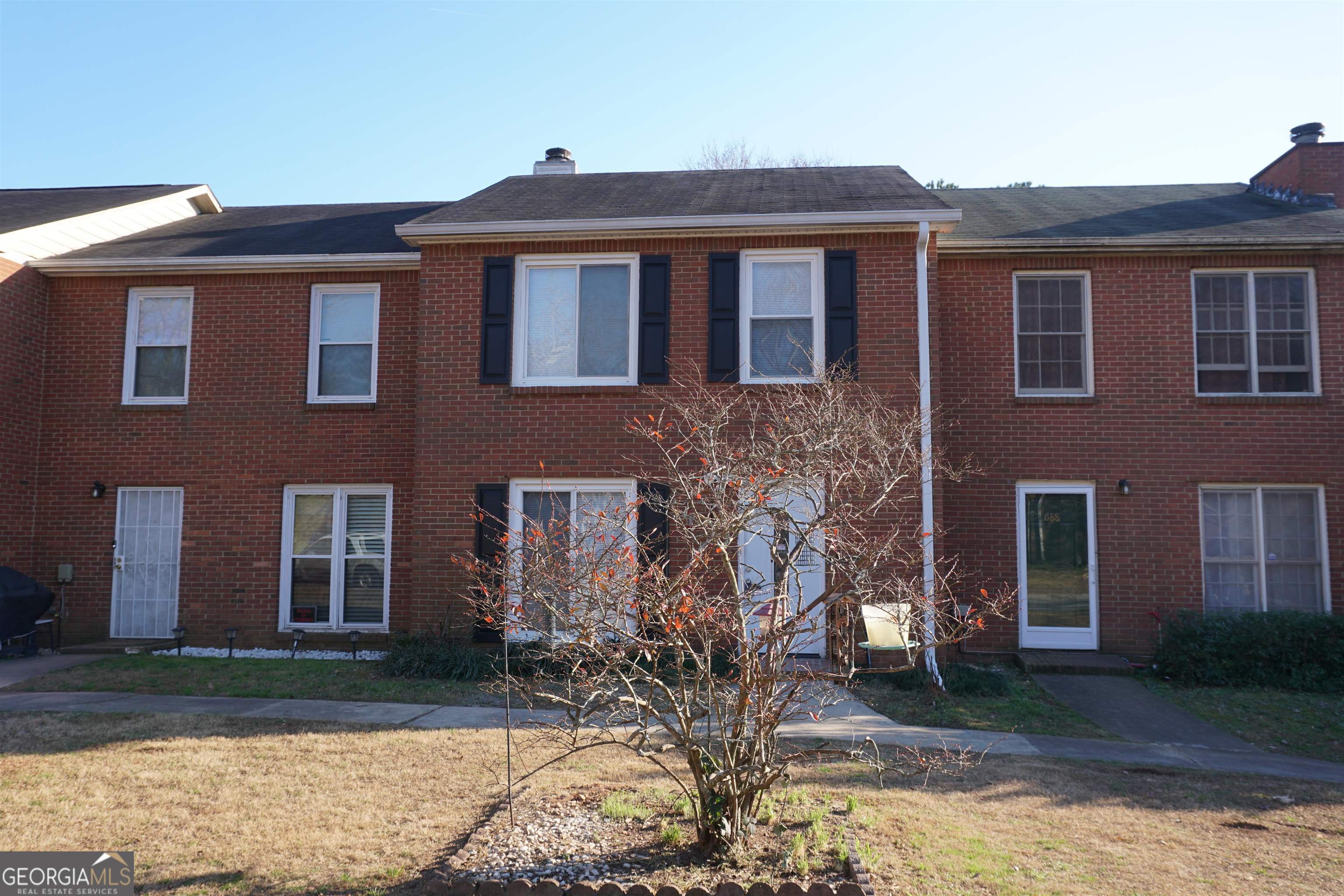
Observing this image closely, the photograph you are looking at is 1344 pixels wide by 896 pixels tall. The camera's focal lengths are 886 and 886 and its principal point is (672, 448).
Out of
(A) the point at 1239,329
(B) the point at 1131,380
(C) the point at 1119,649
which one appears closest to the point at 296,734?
(C) the point at 1119,649

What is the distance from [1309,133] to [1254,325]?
18.6ft

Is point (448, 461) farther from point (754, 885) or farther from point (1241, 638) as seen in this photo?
point (1241, 638)

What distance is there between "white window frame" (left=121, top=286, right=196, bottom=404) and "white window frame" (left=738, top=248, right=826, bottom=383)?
25.2 ft

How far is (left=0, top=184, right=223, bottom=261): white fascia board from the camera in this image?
479 inches

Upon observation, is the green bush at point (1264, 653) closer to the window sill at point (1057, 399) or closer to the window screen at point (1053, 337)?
the window sill at point (1057, 399)

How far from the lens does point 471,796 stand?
5.88 metres

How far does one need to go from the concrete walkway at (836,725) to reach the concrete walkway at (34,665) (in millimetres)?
911

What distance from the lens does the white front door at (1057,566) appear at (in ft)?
36.9

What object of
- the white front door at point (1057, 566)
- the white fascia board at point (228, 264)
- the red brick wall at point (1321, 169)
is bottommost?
the white front door at point (1057, 566)

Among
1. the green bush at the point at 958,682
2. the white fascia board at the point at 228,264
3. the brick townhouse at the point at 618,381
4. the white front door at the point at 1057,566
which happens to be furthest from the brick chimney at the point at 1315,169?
the white fascia board at the point at 228,264

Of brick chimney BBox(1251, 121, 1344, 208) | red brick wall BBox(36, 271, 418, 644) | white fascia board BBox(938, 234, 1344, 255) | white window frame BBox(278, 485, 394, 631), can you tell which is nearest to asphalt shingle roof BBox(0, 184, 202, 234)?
red brick wall BBox(36, 271, 418, 644)

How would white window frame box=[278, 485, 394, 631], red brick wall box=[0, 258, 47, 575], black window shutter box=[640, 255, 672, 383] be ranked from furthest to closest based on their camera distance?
white window frame box=[278, 485, 394, 631]
red brick wall box=[0, 258, 47, 575]
black window shutter box=[640, 255, 672, 383]

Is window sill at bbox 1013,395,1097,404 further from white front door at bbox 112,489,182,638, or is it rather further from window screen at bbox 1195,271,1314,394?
white front door at bbox 112,489,182,638

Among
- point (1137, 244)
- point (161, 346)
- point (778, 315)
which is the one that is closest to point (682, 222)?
point (778, 315)
